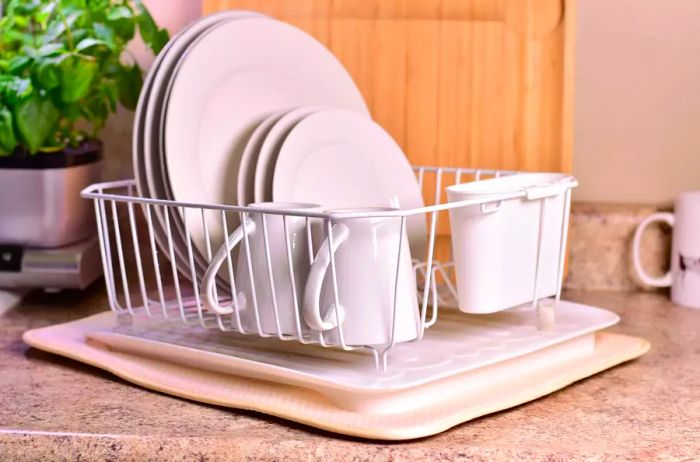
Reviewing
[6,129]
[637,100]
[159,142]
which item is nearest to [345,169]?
[159,142]

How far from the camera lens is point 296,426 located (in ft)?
2.70

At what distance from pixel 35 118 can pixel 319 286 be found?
549mm

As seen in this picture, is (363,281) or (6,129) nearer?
(363,281)

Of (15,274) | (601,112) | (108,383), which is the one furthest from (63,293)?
(601,112)

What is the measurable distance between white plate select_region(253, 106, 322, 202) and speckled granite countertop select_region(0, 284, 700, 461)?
0.23m

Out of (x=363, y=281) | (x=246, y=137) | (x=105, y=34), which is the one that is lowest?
(x=363, y=281)

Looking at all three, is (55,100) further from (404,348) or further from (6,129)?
(404,348)

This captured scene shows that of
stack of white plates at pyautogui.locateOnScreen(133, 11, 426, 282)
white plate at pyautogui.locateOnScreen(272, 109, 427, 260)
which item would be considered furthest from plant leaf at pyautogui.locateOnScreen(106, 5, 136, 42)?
white plate at pyautogui.locateOnScreen(272, 109, 427, 260)

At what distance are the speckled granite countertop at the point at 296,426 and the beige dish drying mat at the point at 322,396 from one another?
0.04 ft

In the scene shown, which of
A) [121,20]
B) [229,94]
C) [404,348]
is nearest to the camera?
[404,348]

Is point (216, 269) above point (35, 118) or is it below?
below

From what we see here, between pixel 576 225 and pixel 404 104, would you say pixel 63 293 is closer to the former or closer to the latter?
pixel 404 104

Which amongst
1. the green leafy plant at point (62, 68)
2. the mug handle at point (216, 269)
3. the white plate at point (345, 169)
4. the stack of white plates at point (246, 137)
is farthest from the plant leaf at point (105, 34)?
the mug handle at point (216, 269)

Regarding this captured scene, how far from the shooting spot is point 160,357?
3.17ft
